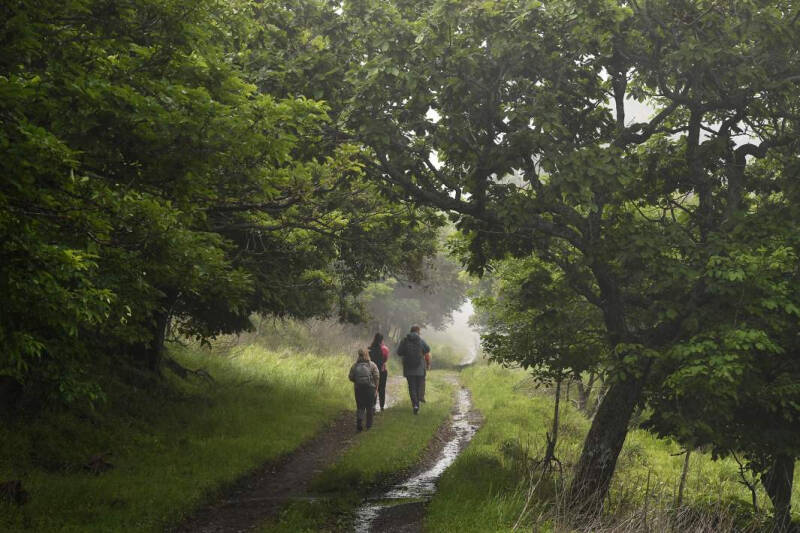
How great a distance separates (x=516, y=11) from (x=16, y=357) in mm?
7332

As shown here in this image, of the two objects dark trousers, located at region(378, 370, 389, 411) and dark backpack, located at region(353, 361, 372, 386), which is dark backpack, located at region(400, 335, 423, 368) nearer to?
dark trousers, located at region(378, 370, 389, 411)

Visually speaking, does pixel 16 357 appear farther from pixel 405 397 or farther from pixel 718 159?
pixel 405 397

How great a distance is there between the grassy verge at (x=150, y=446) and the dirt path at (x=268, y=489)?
7.9 inches

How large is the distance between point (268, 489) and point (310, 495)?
83cm

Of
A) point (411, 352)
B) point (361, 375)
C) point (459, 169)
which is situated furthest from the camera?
point (411, 352)

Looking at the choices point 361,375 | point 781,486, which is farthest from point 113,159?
point 781,486

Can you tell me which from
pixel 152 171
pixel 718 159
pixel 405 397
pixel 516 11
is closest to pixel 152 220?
pixel 152 171

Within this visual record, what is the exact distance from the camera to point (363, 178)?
10445mm

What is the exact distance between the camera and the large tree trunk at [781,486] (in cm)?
1030

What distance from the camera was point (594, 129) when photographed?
34.6 feet

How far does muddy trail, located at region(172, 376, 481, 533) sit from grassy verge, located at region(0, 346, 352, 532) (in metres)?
0.25

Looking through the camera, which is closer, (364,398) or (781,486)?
(781,486)

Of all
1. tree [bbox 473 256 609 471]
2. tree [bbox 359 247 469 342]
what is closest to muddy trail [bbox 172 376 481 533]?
tree [bbox 473 256 609 471]

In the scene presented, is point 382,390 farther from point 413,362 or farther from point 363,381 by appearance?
point 363,381
